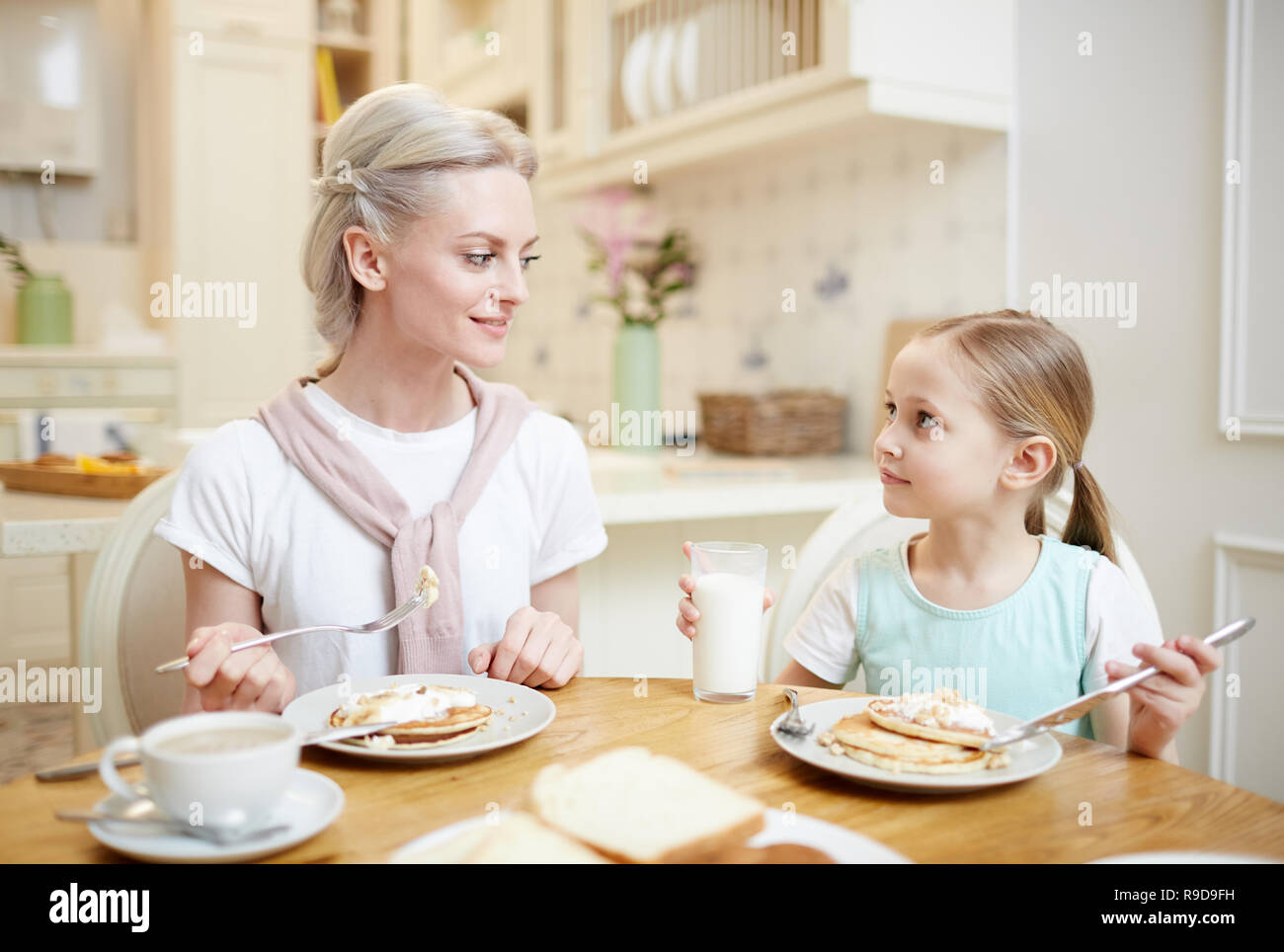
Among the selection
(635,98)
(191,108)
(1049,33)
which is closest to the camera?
(1049,33)

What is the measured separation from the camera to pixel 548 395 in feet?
13.3

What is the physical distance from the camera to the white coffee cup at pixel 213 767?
61 centimetres

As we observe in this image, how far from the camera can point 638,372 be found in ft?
8.54

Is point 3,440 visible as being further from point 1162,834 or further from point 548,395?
point 1162,834

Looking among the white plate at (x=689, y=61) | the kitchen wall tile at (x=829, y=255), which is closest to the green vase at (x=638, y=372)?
the kitchen wall tile at (x=829, y=255)

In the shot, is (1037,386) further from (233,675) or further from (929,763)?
(233,675)

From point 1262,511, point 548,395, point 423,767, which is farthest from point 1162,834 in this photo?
point 548,395

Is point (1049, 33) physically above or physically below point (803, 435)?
above

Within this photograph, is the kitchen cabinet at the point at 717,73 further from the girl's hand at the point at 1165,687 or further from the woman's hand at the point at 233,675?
the woman's hand at the point at 233,675

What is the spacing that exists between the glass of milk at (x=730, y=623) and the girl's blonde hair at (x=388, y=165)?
528mm

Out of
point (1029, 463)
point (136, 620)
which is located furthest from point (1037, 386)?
point (136, 620)

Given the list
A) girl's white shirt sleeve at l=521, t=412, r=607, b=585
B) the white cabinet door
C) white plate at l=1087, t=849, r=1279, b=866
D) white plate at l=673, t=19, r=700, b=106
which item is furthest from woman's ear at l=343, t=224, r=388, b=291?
the white cabinet door

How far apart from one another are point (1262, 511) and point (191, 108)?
3.70m

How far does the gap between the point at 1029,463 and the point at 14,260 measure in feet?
13.7
